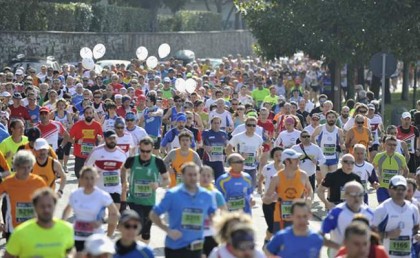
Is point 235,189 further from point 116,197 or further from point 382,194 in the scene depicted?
point 382,194

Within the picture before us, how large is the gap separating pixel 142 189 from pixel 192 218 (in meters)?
3.37

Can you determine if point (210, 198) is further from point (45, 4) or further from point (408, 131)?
point (45, 4)

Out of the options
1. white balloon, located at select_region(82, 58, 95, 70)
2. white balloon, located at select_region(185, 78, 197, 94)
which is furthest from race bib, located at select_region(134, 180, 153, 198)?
white balloon, located at select_region(82, 58, 95, 70)

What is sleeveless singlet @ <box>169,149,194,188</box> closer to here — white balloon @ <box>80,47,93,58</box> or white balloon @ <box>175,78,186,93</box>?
white balloon @ <box>175,78,186,93</box>

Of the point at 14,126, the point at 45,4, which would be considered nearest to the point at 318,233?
the point at 14,126

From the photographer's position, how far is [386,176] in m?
17.2

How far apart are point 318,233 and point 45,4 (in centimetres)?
4085

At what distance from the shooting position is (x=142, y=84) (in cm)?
3100

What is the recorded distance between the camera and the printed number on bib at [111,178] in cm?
1565

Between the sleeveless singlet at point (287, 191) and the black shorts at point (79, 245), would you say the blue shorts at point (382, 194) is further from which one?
the black shorts at point (79, 245)

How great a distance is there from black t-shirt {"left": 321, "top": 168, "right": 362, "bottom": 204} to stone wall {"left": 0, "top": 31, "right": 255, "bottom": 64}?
32.4 metres

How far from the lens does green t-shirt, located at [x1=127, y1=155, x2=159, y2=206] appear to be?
14.9m

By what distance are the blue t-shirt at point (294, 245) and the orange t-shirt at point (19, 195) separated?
3.07 metres

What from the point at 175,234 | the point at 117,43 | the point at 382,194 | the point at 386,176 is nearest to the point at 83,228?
the point at 175,234
